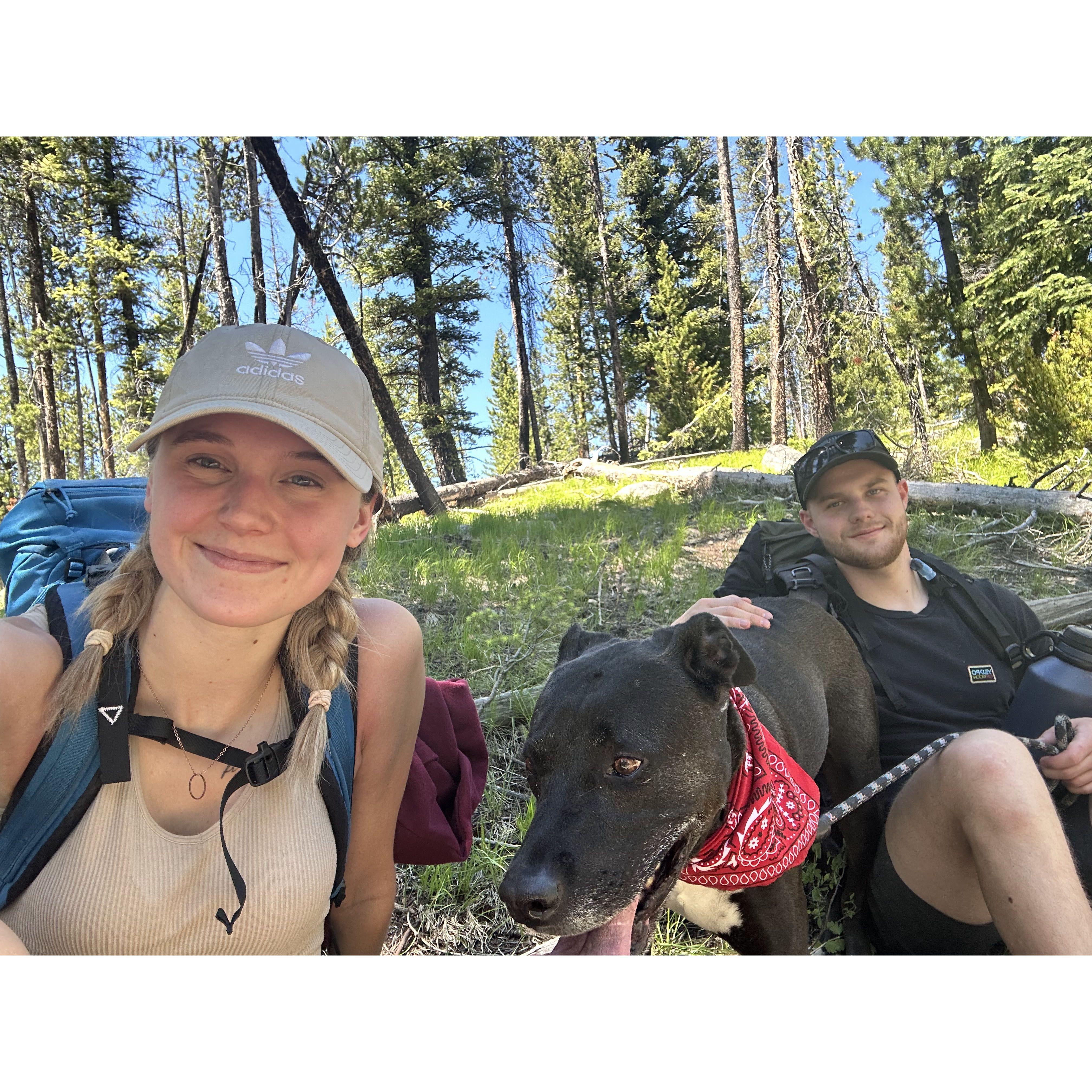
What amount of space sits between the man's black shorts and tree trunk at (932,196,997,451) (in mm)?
1427

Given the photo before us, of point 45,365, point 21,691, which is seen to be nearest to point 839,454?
point 21,691

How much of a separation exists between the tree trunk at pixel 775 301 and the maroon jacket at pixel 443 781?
5.32 feet

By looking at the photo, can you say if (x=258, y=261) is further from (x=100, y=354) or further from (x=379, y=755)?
(x=379, y=755)

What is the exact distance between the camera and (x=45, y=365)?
268 cm

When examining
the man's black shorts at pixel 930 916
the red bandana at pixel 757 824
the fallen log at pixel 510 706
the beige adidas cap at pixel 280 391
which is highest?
the beige adidas cap at pixel 280 391

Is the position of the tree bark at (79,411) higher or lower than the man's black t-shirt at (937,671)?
higher

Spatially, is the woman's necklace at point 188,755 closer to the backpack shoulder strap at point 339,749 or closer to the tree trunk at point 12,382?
the backpack shoulder strap at point 339,749

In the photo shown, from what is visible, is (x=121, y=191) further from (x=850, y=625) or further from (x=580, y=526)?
(x=850, y=625)

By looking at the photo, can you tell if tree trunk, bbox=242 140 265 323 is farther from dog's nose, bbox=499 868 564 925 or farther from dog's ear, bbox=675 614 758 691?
dog's nose, bbox=499 868 564 925

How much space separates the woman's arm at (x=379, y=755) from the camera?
2.02 m

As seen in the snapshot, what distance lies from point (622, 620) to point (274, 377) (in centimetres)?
206

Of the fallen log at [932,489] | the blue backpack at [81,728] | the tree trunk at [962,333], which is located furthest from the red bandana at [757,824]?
the tree trunk at [962,333]

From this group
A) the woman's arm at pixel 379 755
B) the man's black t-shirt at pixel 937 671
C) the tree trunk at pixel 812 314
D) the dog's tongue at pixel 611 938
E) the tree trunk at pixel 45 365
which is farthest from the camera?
the tree trunk at pixel 812 314

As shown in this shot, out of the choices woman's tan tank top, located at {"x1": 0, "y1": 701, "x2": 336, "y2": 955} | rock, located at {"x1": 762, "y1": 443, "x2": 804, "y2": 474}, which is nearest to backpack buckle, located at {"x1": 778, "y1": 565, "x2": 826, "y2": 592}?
rock, located at {"x1": 762, "y1": 443, "x2": 804, "y2": 474}
